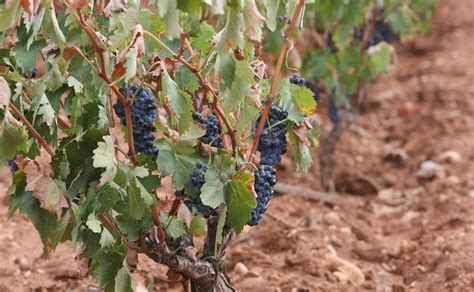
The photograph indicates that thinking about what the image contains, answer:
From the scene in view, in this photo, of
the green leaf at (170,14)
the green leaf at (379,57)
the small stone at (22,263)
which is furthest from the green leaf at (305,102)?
the green leaf at (379,57)

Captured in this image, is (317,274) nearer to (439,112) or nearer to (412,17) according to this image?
(412,17)

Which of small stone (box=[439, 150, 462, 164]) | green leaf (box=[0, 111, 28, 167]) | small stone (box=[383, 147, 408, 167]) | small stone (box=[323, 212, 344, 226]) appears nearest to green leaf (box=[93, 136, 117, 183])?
green leaf (box=[0, 111, 28, 167])

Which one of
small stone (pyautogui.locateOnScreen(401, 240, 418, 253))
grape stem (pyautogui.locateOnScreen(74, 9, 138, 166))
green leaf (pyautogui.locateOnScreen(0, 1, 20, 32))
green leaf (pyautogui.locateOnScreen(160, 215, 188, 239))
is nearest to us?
green leaf (pyautogui.locateOnScreen(0, 1, 20, 32))

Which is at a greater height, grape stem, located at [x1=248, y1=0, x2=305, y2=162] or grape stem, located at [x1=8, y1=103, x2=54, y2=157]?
grape stem, located at [x1=248, y1=0, x2=305, y2=162]

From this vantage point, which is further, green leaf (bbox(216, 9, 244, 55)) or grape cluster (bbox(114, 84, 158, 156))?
grape cluster (bbox(114, 84, 158, 156))

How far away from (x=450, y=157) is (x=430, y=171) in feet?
0.72

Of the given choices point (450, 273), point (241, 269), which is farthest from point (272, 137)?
point (450, 273)

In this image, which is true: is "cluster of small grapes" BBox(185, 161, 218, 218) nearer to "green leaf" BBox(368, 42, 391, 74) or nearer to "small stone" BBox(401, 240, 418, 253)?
"small stone" BBox(401, 240, 418, 253)

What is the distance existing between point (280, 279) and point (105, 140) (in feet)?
5.09

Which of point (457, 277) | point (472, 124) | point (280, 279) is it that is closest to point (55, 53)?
point (280, 279)

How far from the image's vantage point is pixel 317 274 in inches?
157

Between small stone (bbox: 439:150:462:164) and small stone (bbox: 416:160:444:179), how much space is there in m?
0.07

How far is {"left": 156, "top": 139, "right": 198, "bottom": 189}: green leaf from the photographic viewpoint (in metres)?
2.76

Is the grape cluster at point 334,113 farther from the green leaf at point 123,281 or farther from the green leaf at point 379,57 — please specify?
the green leaf at point 123,281
